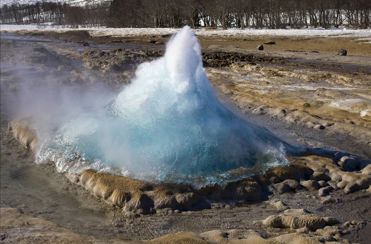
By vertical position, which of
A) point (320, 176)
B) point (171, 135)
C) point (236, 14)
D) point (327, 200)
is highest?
point (236, 14)

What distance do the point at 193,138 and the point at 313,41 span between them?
24580 millimetres

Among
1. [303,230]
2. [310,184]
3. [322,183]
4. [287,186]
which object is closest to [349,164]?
[322,183]

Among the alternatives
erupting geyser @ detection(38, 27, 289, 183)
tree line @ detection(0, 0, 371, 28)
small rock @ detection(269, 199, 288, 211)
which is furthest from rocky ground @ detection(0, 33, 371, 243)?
tree line @ detection(0, 0, 371, 28)

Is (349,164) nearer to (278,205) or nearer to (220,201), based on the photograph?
(278,205)

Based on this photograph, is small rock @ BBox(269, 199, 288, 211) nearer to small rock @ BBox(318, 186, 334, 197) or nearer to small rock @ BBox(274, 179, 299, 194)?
small rock @ BBox(274, 179, 299, 194)

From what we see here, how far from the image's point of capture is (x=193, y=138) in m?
7.82

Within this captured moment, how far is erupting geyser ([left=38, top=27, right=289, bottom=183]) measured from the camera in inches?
297

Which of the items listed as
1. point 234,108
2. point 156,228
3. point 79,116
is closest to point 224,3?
point 234,108

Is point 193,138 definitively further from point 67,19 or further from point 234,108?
point 67,19

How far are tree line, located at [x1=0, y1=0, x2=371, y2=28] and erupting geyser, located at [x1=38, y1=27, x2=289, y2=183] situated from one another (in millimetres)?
35950

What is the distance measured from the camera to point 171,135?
26.0 ft

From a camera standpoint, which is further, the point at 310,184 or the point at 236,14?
the point at 236,14

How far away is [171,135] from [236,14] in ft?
148

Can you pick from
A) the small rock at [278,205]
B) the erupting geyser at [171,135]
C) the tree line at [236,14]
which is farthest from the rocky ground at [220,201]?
the tree line at [236,14]
